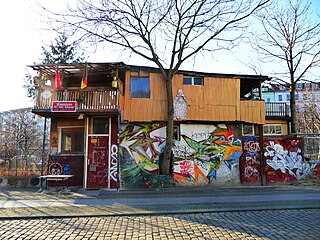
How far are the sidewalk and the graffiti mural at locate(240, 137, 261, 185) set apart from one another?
4.02 meters

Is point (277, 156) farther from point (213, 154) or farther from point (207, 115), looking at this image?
point (207, 115)

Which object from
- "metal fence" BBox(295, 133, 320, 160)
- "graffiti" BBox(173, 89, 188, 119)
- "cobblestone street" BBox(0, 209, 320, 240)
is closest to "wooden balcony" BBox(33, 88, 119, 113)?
"graffiti" BBox(173, 89, 188, 119)

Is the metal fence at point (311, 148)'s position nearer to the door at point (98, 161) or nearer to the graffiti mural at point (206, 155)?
the graffiti mural at point (206, 155)

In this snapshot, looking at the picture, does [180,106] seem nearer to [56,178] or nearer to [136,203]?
[136,203]

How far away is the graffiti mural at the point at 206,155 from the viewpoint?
15.1 meters

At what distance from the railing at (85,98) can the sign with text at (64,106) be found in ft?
0.78

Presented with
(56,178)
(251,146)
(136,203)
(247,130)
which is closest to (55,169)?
(56,178)

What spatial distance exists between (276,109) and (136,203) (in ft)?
61.5

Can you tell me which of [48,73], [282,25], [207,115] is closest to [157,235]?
[207,115]

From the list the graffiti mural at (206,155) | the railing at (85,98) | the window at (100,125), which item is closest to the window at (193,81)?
the graffiti mural at (206,155)

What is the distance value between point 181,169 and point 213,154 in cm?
206

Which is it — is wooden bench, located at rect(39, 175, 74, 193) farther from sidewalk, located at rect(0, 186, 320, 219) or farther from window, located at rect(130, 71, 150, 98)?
window, located at rect(130, 71, 150, 98)

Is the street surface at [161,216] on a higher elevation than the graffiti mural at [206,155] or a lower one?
lower

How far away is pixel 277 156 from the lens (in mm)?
16094
